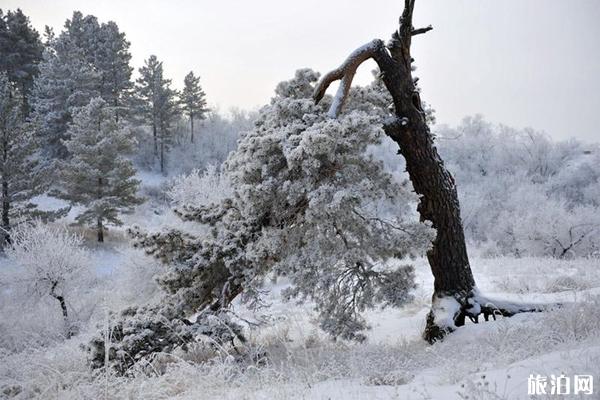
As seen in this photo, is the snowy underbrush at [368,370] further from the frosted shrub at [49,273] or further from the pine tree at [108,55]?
the pine tree at [108,55]

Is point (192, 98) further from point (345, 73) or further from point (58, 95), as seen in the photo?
point (345, 73)

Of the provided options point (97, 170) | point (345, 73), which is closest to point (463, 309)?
point (345, 73)

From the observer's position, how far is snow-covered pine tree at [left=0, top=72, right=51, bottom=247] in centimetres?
2416

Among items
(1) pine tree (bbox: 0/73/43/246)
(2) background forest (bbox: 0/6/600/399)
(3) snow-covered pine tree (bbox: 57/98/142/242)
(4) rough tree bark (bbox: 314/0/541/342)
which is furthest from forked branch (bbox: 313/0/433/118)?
(3) snow-covered pine tree (bbox: 57/98/142/242)

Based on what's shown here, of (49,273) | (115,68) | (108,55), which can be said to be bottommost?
(49,273)

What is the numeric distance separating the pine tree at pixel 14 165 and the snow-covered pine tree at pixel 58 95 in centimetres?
1065

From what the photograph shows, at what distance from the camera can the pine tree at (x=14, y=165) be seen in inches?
951

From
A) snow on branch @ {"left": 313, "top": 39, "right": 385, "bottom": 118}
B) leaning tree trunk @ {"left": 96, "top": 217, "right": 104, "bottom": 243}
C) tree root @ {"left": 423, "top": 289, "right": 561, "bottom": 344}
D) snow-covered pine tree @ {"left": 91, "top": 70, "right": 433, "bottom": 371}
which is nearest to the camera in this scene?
snow-covered pine tree @ {"left": 91, "top": 70, "right": 433, "bottom": 371}

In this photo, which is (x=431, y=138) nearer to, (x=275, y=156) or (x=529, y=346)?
(x=275, y=156)

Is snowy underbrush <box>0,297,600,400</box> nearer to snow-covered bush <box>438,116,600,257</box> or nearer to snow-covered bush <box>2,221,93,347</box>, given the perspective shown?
snow-covered bush <box>2,221,93,347</box>

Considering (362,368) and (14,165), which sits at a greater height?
(14,165)

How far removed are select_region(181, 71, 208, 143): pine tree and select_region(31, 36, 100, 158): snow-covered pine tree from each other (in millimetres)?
13395

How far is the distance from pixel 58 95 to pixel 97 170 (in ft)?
46.3

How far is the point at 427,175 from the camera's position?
22.7 feet
